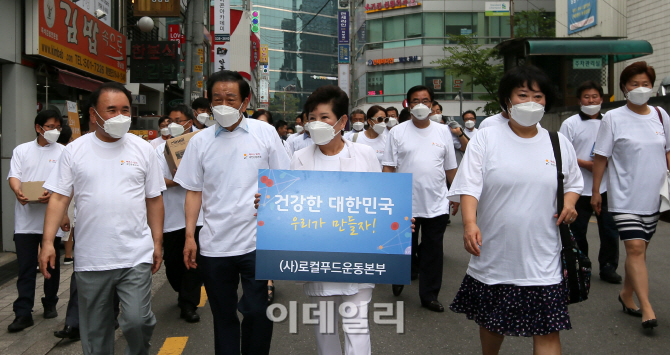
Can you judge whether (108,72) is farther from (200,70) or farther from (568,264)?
(568,264)

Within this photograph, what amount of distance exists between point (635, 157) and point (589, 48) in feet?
49.3

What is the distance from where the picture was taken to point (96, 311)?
12.3ft

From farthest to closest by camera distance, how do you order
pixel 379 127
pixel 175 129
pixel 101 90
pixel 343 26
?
pixel 343 26 → pixel 379 127 → pixel 175 129 → pixel 101 90

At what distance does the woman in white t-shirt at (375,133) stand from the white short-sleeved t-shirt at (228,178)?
170 inches

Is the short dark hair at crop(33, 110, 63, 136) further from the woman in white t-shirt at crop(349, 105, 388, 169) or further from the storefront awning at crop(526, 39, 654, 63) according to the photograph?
the storefront awning at crop(526, 39, 654, 63)

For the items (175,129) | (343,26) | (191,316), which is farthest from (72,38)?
(343,26)

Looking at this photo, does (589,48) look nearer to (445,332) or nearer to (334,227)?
(445,332)

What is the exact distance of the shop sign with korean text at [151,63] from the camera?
50.5 ft

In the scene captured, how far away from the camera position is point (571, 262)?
3.39 meters

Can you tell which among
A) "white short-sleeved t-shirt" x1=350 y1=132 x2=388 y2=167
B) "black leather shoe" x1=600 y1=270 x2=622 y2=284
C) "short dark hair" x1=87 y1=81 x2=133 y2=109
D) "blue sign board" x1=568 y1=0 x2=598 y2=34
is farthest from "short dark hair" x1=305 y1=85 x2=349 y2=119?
"blue sign board" x1=568 y1=0 x2=598 y2=34

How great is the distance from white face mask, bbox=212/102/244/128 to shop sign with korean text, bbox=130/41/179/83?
12163 millimetres

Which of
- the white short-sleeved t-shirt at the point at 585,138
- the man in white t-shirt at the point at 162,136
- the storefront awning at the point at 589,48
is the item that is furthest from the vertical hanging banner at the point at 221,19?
the white short-sleeved t-shirt at the point at 585,138

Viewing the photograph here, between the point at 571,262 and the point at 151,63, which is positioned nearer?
the point at 571,262

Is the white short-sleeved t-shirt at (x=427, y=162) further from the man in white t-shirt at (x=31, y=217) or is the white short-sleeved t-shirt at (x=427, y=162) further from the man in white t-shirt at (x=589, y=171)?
the man in white t-shirt at (x=31, y=217)
